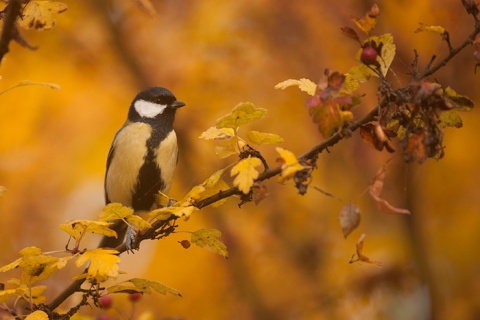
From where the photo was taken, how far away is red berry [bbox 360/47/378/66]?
1.60m

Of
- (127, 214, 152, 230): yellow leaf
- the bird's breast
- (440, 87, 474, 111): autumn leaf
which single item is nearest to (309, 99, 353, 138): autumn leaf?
(440, 87, 474, 111): autumn leaf

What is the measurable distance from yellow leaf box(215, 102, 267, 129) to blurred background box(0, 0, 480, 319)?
2.70 m

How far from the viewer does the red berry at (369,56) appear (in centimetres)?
160

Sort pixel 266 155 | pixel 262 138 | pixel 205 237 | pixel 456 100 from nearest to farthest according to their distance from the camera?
pixel 456 100 → pixel 262 138 → pixel 205 237 → pixel 266 155

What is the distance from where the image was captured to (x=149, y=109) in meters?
3.29

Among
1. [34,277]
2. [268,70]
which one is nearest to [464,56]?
[268,70]

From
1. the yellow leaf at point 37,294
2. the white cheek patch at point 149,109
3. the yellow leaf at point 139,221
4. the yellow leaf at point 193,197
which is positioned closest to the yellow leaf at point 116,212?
the yellow leaf at point 139,221

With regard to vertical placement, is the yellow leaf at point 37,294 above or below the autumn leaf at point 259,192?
below

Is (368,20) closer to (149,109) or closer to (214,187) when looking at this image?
(214,187)

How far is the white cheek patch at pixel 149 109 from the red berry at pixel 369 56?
5.83ft

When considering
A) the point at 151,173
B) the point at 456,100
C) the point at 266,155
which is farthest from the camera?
the point at 266,155

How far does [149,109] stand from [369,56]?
6.11 feet

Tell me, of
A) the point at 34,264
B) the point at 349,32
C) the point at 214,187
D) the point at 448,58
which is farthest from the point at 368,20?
the point at 34,264

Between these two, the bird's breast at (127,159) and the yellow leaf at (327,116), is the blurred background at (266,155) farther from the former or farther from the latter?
the yellow leaf at (327,116)
